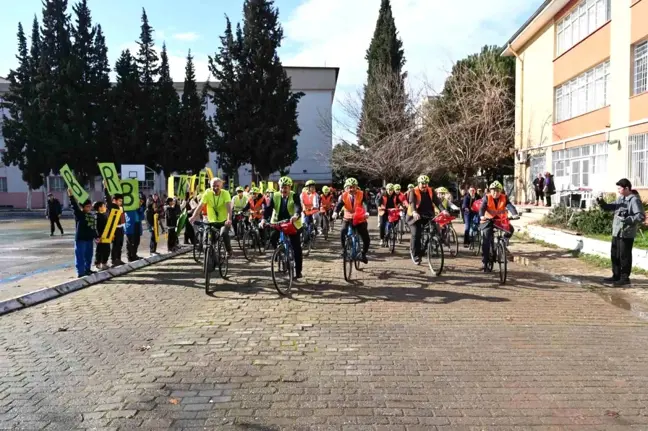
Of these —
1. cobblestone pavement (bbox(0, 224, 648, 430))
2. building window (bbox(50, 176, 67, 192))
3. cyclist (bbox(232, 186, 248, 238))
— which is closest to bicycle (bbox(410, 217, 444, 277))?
cobblestone pavement (bbox(0, 224, 648, 430))

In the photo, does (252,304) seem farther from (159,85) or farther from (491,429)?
(159,85)

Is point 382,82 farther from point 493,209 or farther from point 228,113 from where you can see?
point 493,209

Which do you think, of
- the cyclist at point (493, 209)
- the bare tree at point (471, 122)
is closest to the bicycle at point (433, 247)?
the cyclist at point (493, 209)

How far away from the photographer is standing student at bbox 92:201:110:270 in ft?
35.1

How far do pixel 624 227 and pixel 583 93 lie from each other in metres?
15.6

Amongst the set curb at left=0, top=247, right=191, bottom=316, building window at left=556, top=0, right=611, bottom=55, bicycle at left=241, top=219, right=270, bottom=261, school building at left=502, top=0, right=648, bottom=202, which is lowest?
curb at left=0, top=247, right=191, bottom=316

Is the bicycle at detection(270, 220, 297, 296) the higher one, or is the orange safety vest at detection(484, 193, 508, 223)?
the orange safety vest at detection(484, 193, 508, 223)

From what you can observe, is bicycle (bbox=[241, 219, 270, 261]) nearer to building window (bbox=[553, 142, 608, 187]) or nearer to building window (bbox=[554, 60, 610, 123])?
building window (bbox=[553, 142, 608, 187])

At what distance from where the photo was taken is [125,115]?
4088 centimetres

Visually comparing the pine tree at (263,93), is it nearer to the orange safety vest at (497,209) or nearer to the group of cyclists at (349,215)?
the group of cyclists at (349,215)

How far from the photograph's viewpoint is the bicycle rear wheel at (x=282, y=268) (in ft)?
28.1

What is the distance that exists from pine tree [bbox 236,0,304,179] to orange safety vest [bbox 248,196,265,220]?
72.0 ft

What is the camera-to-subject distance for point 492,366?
197 inches

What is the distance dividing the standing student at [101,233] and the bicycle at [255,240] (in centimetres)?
383
